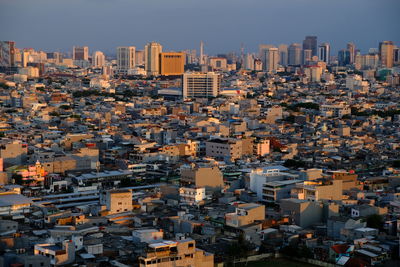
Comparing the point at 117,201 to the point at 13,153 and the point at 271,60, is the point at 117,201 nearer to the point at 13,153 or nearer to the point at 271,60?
the point at 13,153

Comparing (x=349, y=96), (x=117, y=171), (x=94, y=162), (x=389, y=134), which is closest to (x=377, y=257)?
(x=117, y=171)

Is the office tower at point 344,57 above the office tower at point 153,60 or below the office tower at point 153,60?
above

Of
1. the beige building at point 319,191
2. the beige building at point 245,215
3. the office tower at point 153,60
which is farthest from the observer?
the office tower at point 153,60

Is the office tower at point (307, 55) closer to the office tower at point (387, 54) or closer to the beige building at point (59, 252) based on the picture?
the office tower at point (387, 54)

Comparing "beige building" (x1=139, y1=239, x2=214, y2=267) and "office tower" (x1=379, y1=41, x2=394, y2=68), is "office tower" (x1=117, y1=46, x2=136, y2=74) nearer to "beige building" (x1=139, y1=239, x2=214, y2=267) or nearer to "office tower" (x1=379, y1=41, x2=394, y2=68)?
"office tower" (x1=379, y1=41, x2=394, y2=68)

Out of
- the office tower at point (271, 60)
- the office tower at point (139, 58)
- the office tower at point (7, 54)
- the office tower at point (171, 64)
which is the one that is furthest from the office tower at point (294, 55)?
the office tower at point (7, 54)

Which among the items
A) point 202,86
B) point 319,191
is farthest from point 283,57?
point 319,191

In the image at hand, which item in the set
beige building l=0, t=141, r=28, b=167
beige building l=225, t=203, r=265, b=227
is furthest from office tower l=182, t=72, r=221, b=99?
beige building l=225, t=203, r=265, b=227
